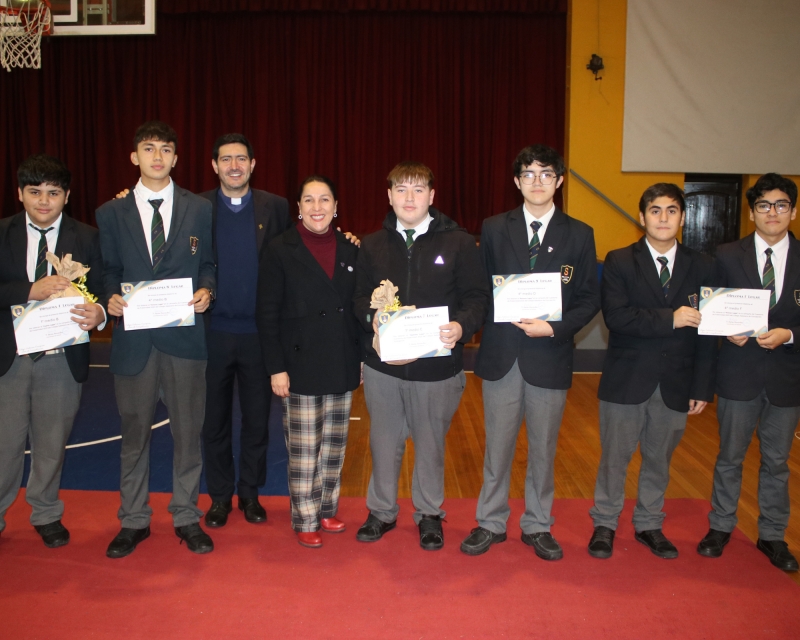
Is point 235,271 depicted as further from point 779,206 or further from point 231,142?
point 779,206

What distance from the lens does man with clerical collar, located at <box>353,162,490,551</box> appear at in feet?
9.56

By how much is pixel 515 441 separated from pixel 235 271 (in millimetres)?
1632

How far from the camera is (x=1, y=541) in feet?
10.0

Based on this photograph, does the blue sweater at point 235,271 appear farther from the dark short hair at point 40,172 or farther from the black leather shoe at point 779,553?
the black leather shoe at point 779,553

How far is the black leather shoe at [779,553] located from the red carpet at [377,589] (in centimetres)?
5

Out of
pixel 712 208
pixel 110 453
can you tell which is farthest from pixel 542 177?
pixel 712 208

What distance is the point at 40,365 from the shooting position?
2971 millimetres

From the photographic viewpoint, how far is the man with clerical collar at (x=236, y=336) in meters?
3.23

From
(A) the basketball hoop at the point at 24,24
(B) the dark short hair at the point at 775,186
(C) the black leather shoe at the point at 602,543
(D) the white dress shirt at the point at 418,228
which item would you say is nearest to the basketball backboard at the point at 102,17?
(A) the basketball hoop at the point at 24,24

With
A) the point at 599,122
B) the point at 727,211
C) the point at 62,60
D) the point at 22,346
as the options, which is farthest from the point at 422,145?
the point at 22,346

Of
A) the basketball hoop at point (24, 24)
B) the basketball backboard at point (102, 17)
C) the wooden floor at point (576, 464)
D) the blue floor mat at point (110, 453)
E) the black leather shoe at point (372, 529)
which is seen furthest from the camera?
the basketball backboard at point (102, 17)

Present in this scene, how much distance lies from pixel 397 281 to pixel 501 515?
1.24 m

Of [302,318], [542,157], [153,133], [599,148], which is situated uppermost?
[599,148]

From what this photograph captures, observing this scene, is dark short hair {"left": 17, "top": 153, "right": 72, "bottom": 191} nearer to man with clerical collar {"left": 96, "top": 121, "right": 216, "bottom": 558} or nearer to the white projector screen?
man with clerical collar {"left": 96, "top": 121, "right": 216, "bottom": 558}
